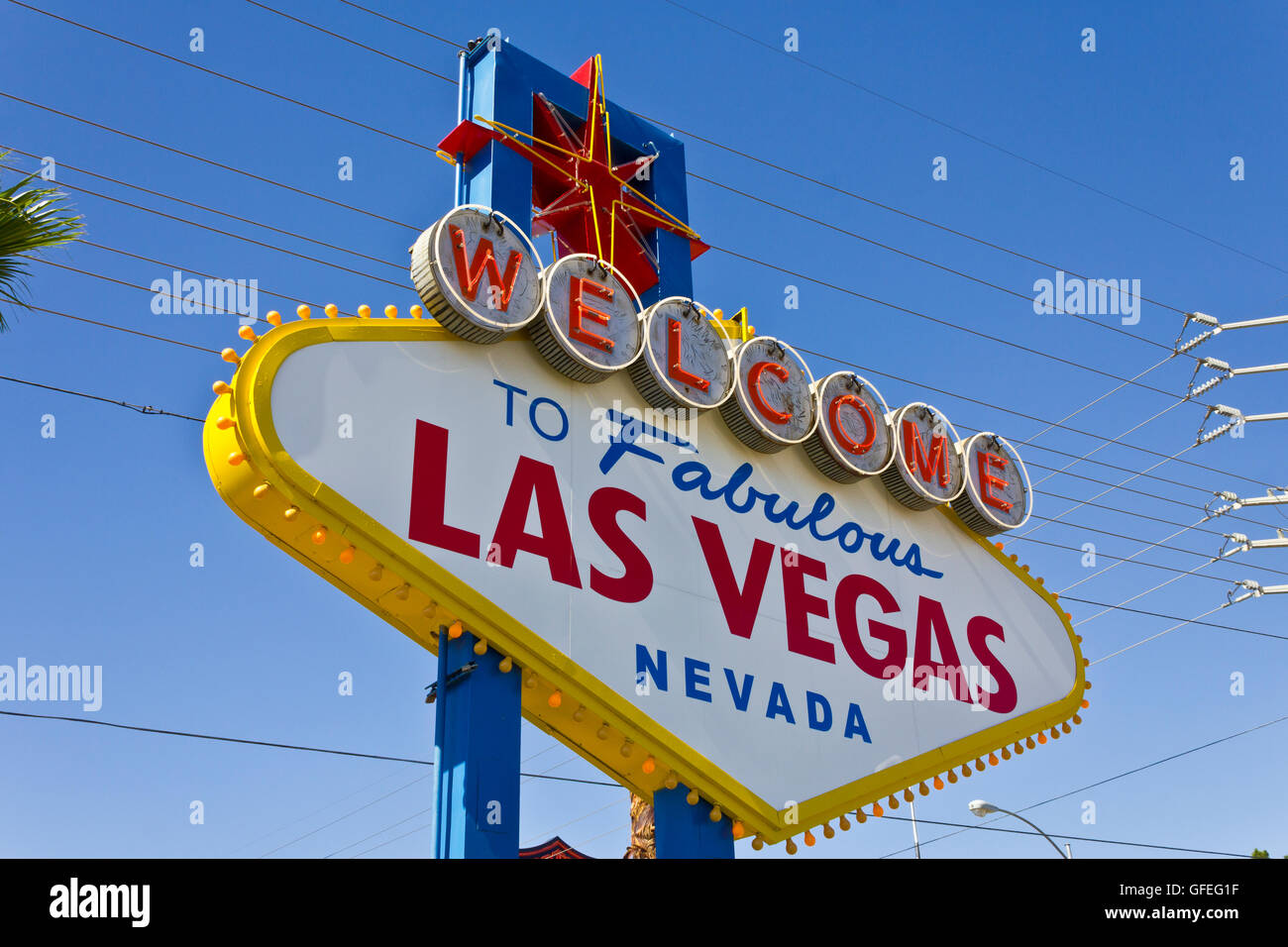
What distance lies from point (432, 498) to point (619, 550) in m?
2.10

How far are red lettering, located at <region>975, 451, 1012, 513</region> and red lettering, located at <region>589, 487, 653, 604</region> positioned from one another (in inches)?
223

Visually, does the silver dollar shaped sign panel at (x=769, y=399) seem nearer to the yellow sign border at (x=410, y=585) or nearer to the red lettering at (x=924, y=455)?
the red lettering at (x=924, y=455)

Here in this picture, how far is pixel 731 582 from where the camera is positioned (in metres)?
12.9

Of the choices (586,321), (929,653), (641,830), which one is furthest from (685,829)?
(586,321)

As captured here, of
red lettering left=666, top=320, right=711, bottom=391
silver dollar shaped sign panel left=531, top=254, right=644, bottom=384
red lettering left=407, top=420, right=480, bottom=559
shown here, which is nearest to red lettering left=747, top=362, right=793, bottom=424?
red lettering left=666, top=320, right=711, bottom=391

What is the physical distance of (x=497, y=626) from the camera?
10.7 meters

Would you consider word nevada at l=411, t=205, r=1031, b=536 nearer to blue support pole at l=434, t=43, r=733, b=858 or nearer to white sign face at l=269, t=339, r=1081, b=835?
white sign face at l=269, t=339, r=1081, b=835

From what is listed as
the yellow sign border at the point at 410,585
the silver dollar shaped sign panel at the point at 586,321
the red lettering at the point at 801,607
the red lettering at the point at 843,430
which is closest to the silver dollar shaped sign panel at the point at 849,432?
the red lettering at the point at 843,430

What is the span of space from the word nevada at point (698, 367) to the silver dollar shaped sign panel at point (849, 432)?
15 mm

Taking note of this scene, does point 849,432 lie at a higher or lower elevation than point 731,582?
higher

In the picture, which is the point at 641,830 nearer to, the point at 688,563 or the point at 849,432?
the point at 688,563

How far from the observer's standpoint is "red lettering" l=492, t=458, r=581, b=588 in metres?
11.2
